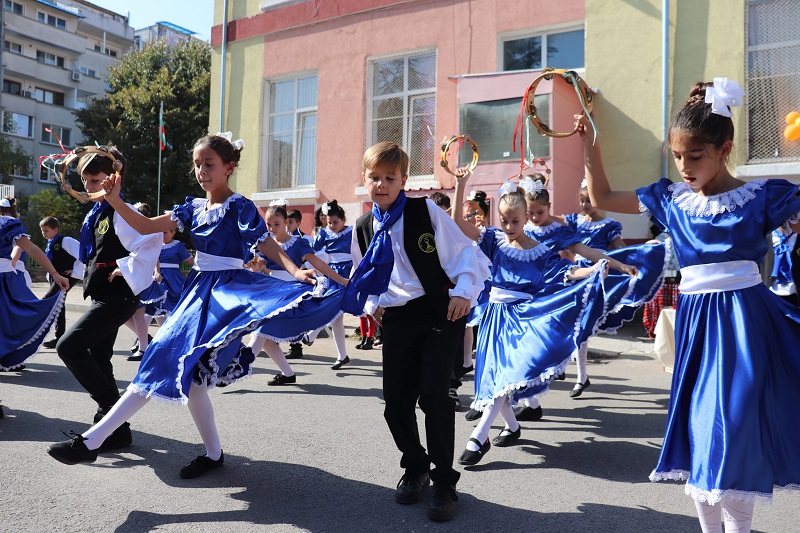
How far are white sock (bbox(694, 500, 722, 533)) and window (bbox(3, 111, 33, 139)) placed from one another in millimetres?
44379

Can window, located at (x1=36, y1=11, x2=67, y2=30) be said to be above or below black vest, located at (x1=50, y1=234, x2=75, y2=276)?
above

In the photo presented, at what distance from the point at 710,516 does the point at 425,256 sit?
1.83 meters

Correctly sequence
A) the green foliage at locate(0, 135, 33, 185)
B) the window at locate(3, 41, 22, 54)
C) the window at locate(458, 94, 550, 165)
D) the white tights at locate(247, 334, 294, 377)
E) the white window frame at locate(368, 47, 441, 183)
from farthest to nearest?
the window at locate(3, 41, 22, 54) → the green foliage at locate(0, 135, 33, 185) → the white window frame at locate(368, 47, 441, 183) → the window at locate(458, 94, 550, 165) → the white tights at locate(247, 334, 294, 377)

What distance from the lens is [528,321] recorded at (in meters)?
5.10

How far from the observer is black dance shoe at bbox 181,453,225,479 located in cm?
420

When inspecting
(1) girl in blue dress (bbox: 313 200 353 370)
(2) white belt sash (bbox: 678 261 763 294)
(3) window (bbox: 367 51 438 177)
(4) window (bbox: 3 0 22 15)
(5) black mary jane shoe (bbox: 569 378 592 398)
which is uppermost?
(4) window (bbox: 3 0 22 15)

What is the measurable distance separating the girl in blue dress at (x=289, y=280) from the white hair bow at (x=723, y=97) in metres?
2.47

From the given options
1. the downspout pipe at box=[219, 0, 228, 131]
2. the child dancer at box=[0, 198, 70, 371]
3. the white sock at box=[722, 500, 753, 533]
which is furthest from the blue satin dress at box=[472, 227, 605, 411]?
the downspout pipe at box=[219, 0, 228, 131]

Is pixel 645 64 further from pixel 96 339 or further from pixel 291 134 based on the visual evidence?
pixel 96 339

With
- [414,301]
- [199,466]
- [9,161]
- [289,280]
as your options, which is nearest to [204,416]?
[199,466]

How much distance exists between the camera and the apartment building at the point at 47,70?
41.0 m

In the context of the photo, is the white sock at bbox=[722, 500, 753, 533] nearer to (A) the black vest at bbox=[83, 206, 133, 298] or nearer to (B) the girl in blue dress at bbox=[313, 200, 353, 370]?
(A) the black vest at bbox=[83, 206, 133, 298]

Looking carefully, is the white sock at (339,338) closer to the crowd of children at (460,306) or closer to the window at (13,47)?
the crowd of children at (460,306)

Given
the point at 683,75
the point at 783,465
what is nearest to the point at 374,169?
the point at 783,465
